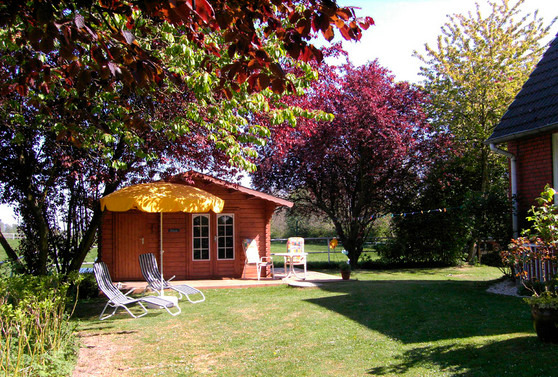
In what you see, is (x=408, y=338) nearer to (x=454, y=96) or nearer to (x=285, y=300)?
(x=285, y=300)

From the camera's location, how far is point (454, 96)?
18.2 metres

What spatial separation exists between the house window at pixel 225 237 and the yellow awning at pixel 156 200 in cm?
403

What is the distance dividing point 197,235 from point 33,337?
817 cm

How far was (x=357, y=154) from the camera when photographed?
1708 centimetres

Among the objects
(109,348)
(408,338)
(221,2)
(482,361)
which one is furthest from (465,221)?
(221,2)

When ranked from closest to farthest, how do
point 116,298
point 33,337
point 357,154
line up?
point 33,337 → point 116,298 → point 357,154

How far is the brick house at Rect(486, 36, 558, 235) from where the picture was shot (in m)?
8.66

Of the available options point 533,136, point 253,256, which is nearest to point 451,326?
point 533,136

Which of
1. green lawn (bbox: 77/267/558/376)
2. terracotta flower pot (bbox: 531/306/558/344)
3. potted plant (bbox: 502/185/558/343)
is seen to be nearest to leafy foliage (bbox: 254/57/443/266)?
green lawn (bbox: 77/267/558/376)

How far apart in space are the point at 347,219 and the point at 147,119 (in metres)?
11.4

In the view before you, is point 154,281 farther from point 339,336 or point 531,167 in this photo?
point 531,167

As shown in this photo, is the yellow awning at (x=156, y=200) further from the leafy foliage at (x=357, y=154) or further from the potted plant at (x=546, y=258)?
the leafy foliage at (x=357, y=154)

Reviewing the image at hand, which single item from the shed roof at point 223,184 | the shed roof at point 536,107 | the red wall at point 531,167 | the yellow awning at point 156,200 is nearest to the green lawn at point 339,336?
the yellow awning at point 156,200

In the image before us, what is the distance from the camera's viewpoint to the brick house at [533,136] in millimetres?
8664
